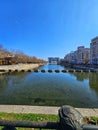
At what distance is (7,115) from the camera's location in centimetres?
655

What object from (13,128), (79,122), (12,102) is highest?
(79,122)

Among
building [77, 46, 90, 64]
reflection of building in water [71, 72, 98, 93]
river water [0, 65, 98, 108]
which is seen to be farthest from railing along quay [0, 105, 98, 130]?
building [77, 46, 90, 64]

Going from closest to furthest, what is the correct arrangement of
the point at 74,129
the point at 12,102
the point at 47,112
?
the point at 74,129 → the point at 47,112 → the point at 12,102

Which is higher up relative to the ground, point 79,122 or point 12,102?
point 79,122

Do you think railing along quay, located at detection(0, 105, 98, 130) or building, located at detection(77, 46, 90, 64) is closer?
railing along quay, located at detection(0, 105, 98, 130)

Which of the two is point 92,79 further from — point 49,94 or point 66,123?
point 66,123

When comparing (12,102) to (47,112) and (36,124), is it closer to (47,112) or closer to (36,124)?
(47,112)

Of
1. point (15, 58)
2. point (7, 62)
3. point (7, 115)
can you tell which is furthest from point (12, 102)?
point (15, 58)

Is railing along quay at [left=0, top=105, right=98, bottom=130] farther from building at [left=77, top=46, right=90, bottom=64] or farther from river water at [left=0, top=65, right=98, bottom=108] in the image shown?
building at [left=77, top=46, right=90, bottom=64]

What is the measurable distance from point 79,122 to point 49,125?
350 millimetres

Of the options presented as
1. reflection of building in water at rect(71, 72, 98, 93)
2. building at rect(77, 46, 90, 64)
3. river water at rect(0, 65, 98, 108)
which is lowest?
reflection of building in water at rect(71, 72, 98, 93)

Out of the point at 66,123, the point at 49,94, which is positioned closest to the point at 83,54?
the point at 49,94

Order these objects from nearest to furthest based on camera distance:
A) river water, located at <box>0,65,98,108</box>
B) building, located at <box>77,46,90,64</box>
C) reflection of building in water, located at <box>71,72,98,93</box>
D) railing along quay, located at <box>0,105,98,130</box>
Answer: railing along quay, located at <box>0,105,98,130</box> < river water, located at <box>0,65,98,108</box> < reflection of building in water, located at <box>71,72,98,93</box> < building, located at <box>77,46,90,64</box>

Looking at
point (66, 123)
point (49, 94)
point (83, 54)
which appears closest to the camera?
point (66, 123)
